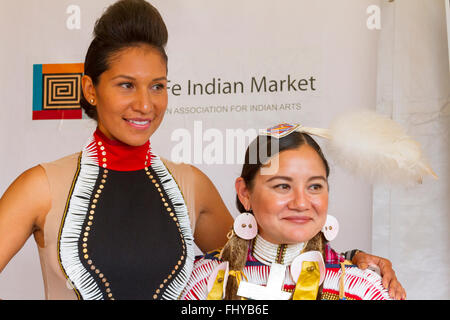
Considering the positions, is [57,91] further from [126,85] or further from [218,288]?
[218,288]

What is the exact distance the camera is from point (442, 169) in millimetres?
1929

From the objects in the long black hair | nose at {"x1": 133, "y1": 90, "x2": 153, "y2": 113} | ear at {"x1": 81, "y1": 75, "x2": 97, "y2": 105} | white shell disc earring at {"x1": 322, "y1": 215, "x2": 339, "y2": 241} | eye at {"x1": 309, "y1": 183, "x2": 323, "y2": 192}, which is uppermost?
the long black hair

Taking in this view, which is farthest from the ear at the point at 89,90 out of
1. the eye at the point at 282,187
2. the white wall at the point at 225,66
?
the eye at the point at 282,187

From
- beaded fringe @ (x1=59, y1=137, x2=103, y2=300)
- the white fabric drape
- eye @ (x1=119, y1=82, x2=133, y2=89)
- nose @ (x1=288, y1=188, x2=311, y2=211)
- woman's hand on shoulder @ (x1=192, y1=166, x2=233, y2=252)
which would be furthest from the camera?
woman's hand on shoulder @ (x1=192, y1=166, x2=233, y2=252)

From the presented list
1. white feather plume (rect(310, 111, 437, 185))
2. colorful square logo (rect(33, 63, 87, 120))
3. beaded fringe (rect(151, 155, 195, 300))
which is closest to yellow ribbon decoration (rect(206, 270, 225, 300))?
beaded fringe (rect(151, 155, 195, 300))

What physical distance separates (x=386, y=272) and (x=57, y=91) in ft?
4.94

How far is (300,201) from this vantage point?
5.30ft

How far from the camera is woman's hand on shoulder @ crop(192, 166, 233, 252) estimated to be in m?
2.04

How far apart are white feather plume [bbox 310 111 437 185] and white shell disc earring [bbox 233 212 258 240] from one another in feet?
1.23

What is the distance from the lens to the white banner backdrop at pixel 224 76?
2.00 meters

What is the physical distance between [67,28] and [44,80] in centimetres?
25

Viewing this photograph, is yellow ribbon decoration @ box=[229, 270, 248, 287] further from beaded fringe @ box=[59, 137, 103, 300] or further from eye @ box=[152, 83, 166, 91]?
eye @ box=[152, 83, 166, 91]

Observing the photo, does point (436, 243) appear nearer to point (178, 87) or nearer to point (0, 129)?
point (178, 87)

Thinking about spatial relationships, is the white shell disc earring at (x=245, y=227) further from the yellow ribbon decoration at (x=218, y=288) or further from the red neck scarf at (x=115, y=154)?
the red neck scarf at (x=115, y=154)
